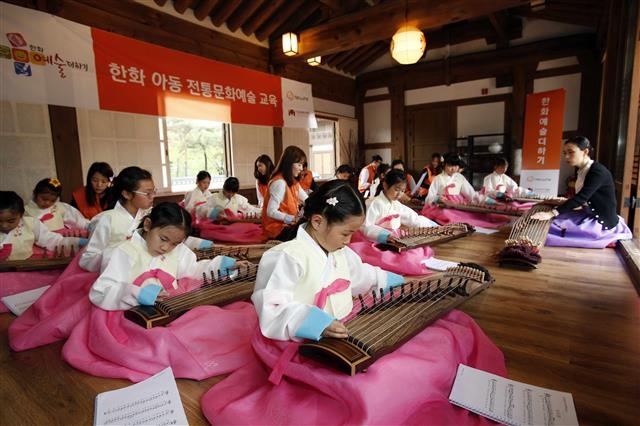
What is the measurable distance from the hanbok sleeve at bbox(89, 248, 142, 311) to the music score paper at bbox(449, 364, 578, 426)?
4.81 feet

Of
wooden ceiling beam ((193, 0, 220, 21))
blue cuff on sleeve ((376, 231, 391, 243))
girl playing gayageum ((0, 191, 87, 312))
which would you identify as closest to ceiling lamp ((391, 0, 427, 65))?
wooden ceiling beam ((193, 0, 220, 21))

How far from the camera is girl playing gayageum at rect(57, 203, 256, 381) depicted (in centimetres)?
168

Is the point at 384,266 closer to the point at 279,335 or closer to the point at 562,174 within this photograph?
the point at 279,335

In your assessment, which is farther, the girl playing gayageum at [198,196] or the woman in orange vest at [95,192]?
the girl playing gayageum at [198,196]

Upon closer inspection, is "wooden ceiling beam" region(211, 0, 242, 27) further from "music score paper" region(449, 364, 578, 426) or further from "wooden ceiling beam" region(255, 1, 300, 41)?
"music score paper" region(449, 364, 578, 426)

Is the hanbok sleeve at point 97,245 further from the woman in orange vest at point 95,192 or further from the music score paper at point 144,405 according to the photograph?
the woman in orange vest at point 95,192

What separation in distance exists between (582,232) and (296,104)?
5.23 m

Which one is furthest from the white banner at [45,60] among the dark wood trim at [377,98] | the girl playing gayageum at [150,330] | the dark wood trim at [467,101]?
the dark wood trim at [467,101]

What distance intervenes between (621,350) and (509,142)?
720 centimetres

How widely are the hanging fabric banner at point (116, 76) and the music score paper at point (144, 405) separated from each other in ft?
13.0

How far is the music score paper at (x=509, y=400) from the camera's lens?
1.32 meters

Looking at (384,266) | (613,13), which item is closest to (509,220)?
(613,13)

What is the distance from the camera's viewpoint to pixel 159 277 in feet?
6.55

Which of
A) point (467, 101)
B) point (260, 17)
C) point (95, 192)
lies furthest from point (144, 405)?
point (467, 101)
